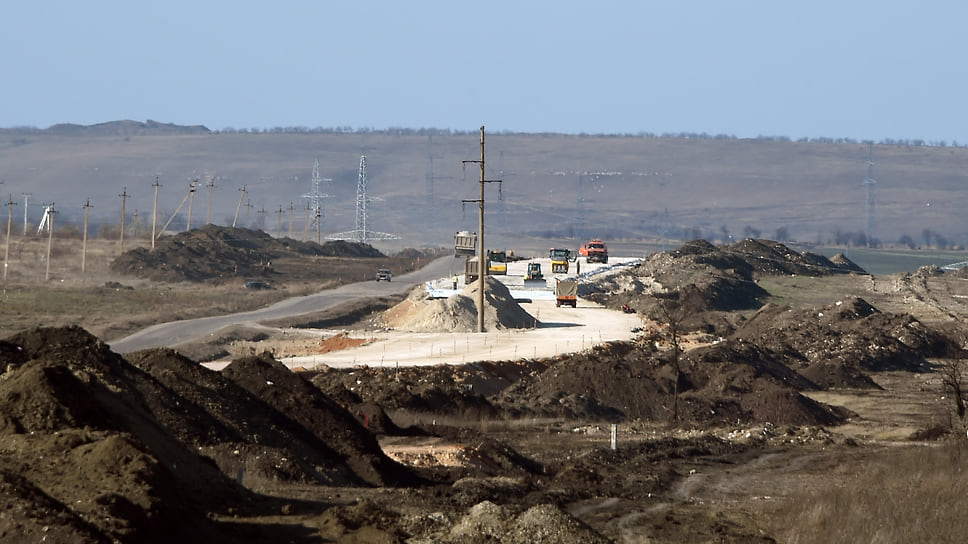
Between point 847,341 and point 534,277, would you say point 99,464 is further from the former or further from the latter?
point 534,277

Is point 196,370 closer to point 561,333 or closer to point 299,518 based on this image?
point 299,518

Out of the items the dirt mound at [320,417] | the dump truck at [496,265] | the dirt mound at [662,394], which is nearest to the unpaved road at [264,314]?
the dump truck at [496,265]

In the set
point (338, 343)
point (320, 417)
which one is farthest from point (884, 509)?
point (338, 343)

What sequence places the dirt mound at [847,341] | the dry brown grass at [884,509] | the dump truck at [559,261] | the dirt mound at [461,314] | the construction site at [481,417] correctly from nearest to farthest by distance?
the construction site at [481,417], the dry brown grass at [884,509], the dirt mound at [847,341], the dirt mound at [461,314], the dump truck at [559,261]

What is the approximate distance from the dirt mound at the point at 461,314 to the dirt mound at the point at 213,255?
47.9m

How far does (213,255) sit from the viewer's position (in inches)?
4833

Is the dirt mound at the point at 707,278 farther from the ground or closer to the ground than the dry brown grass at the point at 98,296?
farther from the ground

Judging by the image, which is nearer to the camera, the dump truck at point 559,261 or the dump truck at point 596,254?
the dump truck at point 559,261

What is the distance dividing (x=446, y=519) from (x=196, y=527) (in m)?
3.29

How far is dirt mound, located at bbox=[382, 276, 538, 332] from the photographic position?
62812 millimetres

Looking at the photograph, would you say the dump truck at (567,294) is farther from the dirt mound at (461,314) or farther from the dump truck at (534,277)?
the dump truck at (534,277)

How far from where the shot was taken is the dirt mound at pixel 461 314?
62.8 meters

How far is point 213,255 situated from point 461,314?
6317 cm

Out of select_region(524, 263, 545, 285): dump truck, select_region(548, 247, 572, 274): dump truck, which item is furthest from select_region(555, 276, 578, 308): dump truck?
select_region(548, 247, 572, 274): dump truck
